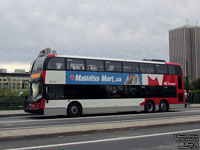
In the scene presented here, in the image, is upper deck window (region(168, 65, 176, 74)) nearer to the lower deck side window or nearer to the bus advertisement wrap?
the lower deck side window

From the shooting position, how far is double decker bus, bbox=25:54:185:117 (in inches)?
767

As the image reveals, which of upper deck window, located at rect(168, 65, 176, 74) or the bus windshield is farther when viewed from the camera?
upper deck window, located at rect(168, 65, 176, 74)

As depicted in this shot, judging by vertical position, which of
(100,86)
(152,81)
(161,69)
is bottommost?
(100,86)

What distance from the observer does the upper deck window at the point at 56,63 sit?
1953cm

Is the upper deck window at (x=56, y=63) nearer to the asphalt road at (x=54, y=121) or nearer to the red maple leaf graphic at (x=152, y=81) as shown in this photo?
the asphalt road at (x=54, y=121)

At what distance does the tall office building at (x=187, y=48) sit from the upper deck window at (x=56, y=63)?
125m

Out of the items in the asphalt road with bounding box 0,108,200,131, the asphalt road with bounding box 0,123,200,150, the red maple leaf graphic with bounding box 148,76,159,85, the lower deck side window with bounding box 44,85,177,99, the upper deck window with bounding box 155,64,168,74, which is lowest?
the asphalt road with bounding box 0,108,200,131

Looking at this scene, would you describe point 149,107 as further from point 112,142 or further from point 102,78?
point 112,142

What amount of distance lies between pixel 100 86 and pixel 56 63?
12.9 ft

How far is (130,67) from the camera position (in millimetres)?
23484

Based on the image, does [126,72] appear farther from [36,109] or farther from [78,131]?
[78,131]

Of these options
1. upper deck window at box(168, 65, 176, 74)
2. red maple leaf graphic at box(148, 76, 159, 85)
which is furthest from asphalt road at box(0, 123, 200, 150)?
upper deck window at box(168, 65, 176, 74)

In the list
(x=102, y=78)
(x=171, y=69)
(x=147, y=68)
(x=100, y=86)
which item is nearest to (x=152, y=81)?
(x=147, y=68)

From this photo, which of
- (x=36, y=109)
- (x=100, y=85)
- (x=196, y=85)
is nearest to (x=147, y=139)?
(x=36, y=109)
